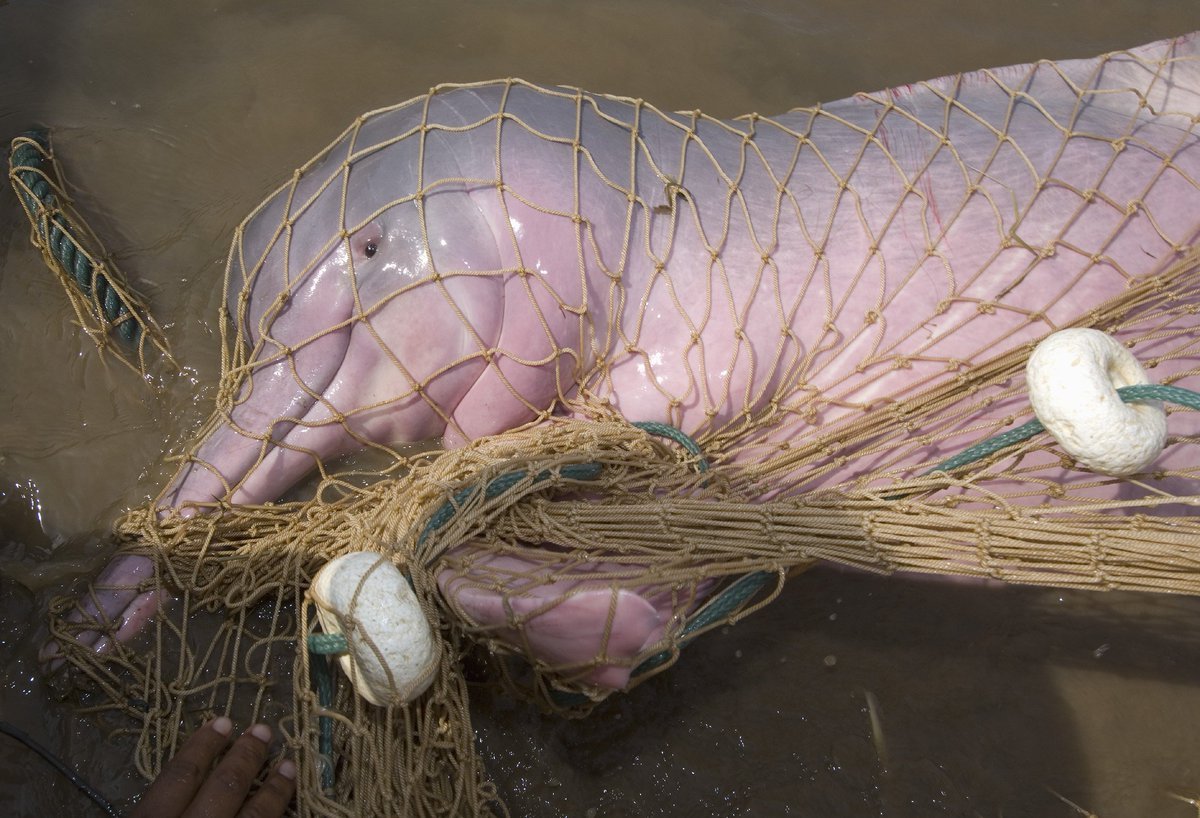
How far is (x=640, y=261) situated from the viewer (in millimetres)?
2953

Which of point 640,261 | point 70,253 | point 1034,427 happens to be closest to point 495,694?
point 640,261

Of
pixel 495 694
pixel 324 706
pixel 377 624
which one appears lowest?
pixel 495 694

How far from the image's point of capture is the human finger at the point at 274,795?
2.28 meters

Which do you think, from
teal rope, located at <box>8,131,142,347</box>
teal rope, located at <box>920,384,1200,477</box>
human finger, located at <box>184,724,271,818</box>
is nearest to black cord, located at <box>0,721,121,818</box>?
human finger, located at <box>184,724,271,818</box>

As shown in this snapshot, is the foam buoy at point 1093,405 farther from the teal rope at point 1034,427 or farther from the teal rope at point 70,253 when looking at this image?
the teal rope at point 70,253

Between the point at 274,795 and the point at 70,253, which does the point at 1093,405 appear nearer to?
the point at 274,795

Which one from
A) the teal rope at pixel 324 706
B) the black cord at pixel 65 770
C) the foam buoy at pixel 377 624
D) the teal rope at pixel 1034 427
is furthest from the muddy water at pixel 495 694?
the teal rope at pixel 1034 427

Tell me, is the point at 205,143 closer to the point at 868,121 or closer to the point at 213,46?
the point at 213,46

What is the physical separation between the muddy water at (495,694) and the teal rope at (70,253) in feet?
0.54

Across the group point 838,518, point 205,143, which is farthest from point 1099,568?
point 205,143

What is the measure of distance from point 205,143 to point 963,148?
292 cm

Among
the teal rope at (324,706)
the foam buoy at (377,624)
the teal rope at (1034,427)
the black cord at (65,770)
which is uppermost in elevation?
the teal rope at (1034,427)

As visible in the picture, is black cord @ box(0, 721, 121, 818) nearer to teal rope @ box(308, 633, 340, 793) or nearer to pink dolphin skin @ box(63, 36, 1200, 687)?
pink dolphin skin @ box(63, 36, 1200, 687)

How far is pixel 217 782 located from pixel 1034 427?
84.0 inches
